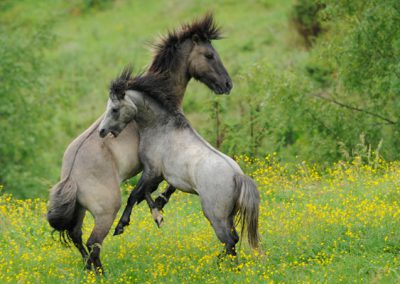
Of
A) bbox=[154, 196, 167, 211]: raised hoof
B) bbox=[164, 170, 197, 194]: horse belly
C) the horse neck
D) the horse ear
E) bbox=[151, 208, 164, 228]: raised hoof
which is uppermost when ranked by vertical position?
the horse ear

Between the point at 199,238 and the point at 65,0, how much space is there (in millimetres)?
30144

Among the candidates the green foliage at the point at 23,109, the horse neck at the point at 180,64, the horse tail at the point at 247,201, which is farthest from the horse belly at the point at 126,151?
the green foliage at the point at 23,109

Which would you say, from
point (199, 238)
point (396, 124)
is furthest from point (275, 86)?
point (199, 238)

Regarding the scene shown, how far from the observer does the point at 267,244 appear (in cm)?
999

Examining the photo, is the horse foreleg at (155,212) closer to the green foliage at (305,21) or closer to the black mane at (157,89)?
the black mane at (157,89)

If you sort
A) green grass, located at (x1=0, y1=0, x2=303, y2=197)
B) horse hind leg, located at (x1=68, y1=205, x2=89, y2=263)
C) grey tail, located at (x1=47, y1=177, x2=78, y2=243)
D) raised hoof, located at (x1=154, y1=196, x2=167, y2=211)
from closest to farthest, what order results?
grey tail, located at (x1=47, y1=177, x2=78, y2=243) → raised hoof, located at (x1=154, y1=196, x2=167, y2=211) → horse hind leg, located at (x1=68, y1=205, x2=89, y2=263) → green grass, located at (x1=0, y1=0, x2=303, y2=197)

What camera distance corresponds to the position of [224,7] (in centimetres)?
3362

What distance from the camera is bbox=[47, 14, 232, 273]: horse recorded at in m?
9.41

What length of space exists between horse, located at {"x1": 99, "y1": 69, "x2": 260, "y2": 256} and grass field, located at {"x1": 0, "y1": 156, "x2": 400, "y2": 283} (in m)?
0.55

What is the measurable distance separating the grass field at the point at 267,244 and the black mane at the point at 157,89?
5.90ft

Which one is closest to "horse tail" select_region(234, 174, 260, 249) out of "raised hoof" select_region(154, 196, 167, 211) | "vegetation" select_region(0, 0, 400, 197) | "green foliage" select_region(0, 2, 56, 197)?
"raised hoof" select_region(154, 196, 167, 211)

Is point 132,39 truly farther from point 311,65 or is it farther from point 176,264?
point 176,264

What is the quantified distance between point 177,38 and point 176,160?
187 cm

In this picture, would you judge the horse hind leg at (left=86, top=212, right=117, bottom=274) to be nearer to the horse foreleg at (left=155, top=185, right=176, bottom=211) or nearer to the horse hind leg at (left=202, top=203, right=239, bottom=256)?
the horse foreleg at (left=155, top=185, right=176, bottom=211)
